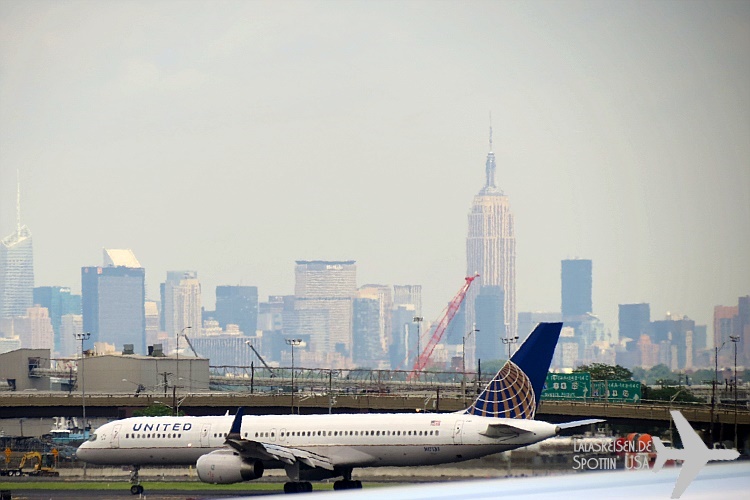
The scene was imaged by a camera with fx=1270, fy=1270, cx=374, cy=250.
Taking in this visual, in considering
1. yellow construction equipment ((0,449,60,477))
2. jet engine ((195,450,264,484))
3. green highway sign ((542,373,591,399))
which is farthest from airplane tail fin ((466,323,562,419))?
green highway sign ((542,373,591,399))

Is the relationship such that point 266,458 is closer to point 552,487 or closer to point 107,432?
point 107,432

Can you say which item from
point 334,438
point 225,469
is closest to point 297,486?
point 334,438

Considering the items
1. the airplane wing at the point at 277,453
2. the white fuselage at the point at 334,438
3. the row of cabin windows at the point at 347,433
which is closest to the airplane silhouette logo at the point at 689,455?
the white fuselage at the point at 334,438

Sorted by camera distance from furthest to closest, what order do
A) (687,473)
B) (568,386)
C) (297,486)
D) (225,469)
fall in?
(568,386), (297,486), (225,469), (687,473)

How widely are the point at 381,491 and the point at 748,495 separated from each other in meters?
3.35

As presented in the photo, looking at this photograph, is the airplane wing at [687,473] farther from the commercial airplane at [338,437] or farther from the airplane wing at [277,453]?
the airplane wing at [277,453]

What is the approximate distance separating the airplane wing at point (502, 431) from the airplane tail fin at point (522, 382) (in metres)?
2.44

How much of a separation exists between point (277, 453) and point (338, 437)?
3730mm

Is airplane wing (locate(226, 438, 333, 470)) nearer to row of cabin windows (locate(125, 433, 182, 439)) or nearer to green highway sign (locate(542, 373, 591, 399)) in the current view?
row of cabin windows (locate(125, 433, 182, 439))

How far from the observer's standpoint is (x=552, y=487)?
11.6 meters

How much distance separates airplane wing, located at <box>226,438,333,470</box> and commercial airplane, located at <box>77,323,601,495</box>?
0.18 ft

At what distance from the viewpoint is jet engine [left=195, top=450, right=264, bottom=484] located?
59.1m

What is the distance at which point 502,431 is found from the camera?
57.8m

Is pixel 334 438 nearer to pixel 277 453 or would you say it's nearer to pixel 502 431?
pixel 277 453
